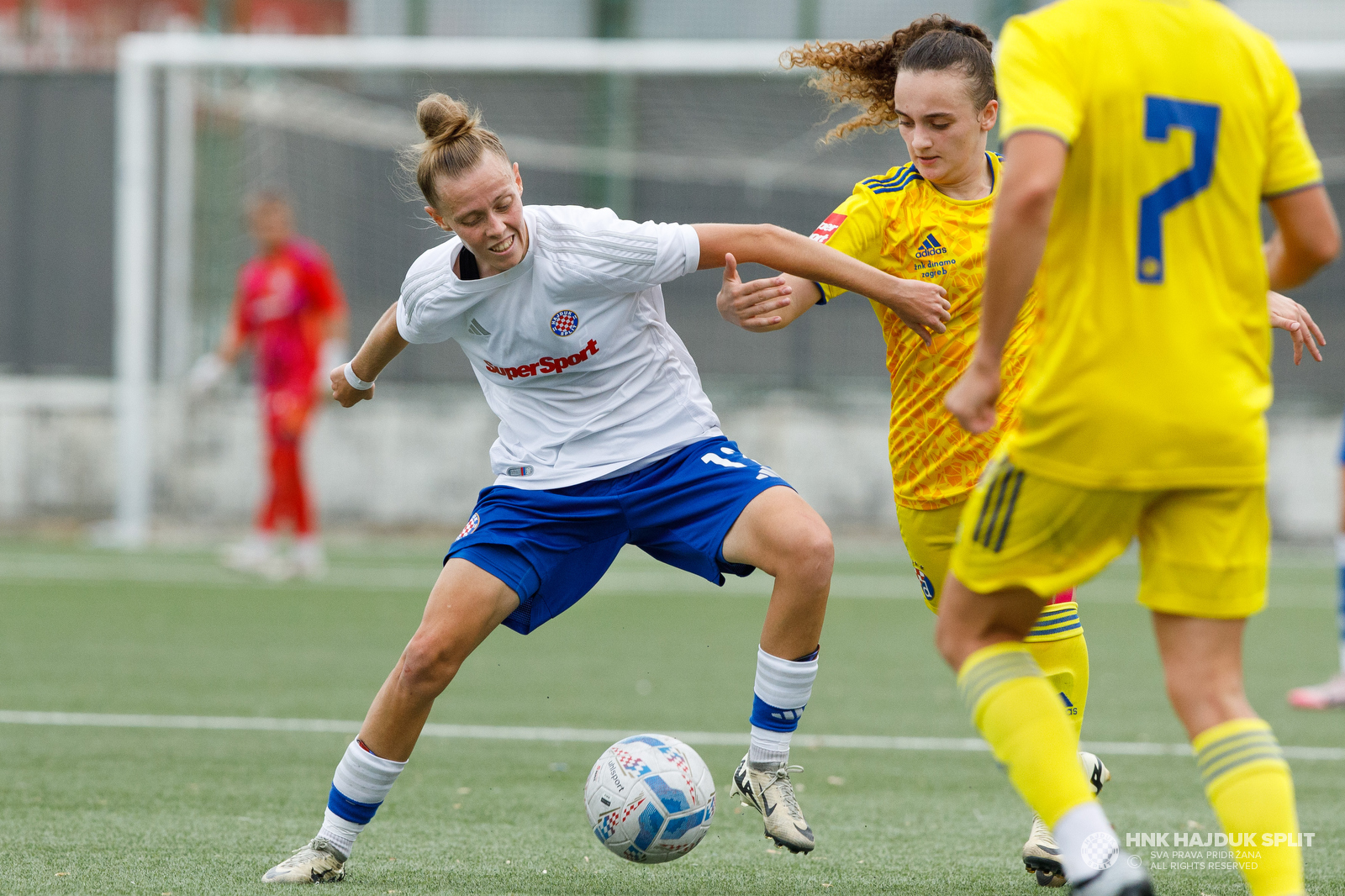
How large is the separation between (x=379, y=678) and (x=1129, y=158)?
194 inches

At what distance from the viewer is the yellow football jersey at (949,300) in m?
3.63

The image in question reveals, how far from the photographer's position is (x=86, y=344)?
1363cm

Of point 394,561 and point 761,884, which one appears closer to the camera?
point 761,884

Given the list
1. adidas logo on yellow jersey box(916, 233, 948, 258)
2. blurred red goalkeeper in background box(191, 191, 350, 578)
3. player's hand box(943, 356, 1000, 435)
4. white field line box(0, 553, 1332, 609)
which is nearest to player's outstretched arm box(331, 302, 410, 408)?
adidas logo on yellow jersey box(916, 233, 948, 258)

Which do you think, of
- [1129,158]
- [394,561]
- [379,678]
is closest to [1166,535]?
[1129,158]

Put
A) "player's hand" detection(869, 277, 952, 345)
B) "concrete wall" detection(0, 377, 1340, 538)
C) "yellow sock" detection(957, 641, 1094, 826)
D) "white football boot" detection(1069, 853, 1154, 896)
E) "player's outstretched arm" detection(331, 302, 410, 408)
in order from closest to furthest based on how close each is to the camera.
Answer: "white football boot" detection(1069, 853, 1154, 896) < "yellow sock" detection(957, 641, 1094, 826) < "player's hand" detection(869, 277, 952, 345) < "player's outstretched arm" detection(331, 302, 410, 408) < "concrete wall" detection(0, 377, 1340, 538)

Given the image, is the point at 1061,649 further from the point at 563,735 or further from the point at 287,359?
the point at 287,359

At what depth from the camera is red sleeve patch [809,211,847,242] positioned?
11.9 ft

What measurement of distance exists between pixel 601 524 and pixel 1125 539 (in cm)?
148

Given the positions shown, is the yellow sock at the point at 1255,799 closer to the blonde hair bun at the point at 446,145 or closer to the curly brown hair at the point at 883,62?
the curly brown hair at the point at 883,62

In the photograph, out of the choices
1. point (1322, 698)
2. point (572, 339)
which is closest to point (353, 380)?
point (572, 339)

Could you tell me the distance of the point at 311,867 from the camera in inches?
138

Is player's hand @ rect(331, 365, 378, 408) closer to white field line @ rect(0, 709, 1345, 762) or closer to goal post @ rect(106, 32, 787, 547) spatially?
white field line @ rect(0, 709, 1345, 762)

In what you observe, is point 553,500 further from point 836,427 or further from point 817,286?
point 836,427
